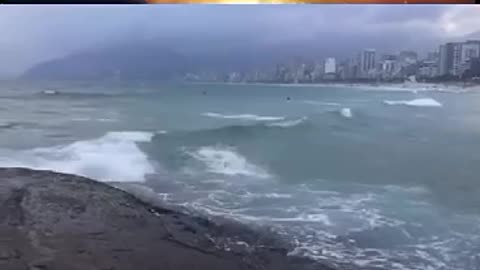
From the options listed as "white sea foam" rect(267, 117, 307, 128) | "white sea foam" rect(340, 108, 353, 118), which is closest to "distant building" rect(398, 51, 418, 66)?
"white sea foam" rect(340, 108, 353, 118)

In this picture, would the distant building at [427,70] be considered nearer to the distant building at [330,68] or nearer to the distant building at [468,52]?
the distant building at [468,52]

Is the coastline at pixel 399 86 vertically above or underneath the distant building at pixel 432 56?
underneath

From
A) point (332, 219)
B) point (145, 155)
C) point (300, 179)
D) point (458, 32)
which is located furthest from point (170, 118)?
point (458, 32)

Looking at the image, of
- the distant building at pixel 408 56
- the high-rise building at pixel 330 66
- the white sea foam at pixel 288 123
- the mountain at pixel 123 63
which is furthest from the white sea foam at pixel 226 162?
the distant building at pixel 408 56

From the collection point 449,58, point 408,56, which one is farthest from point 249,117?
point 449,58

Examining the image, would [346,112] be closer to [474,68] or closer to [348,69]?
[348,69]

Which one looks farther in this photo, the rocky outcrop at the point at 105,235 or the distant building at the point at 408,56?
the distant building at the point at 408,56

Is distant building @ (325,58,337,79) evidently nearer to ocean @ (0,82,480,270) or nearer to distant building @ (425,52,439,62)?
ocean @ (0,82,480,270)
